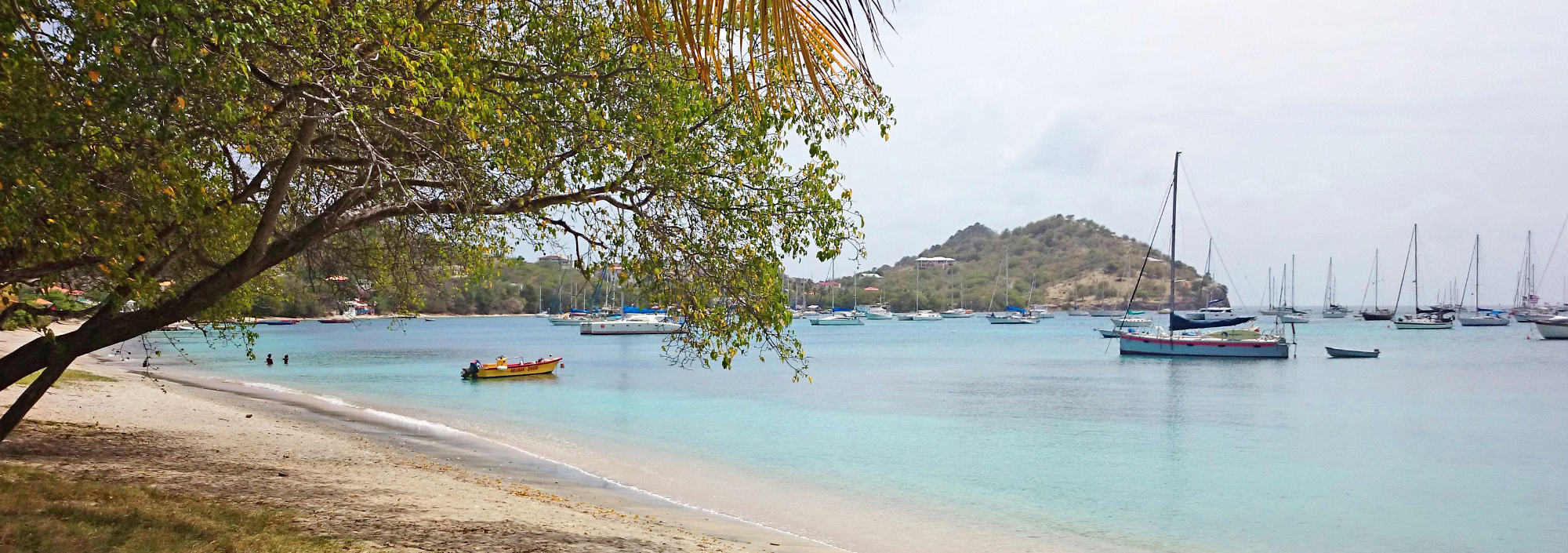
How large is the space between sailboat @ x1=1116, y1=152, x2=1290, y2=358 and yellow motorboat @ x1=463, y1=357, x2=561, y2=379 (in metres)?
33.9

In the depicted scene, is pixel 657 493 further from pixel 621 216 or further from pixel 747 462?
pixel 621 216

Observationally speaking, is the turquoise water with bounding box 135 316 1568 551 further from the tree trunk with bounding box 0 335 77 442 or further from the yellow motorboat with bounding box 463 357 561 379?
the tree trunk with bounding box 0 335 77 442

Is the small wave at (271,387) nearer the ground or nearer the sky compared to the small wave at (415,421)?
nearer the ground

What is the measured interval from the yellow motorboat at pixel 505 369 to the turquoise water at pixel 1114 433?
1005 millimetres

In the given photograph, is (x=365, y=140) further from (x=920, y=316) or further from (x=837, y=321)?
(x=920, y=316)

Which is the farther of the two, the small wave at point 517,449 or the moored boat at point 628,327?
the moored boat at point 628,327

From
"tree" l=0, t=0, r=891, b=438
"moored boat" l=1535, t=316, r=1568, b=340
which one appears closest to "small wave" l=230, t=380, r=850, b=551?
"tree" l=0, t=0, r=891, b=438

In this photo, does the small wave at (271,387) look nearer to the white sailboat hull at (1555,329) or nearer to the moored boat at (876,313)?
the white sailboat hull at (1555,329)

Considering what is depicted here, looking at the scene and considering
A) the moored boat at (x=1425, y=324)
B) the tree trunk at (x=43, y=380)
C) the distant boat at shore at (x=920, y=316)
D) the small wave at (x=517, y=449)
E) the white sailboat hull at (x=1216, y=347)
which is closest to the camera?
the tree trunk at (x=43, y=380)

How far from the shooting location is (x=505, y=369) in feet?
136

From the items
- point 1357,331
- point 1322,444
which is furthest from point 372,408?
point 1357,331

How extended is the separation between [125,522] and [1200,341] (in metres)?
58.8

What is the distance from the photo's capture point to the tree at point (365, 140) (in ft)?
16.7

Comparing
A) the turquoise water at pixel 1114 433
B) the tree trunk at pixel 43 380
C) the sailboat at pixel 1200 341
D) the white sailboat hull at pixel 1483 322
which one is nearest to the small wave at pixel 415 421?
the turquoise water at pixel 1114 433
